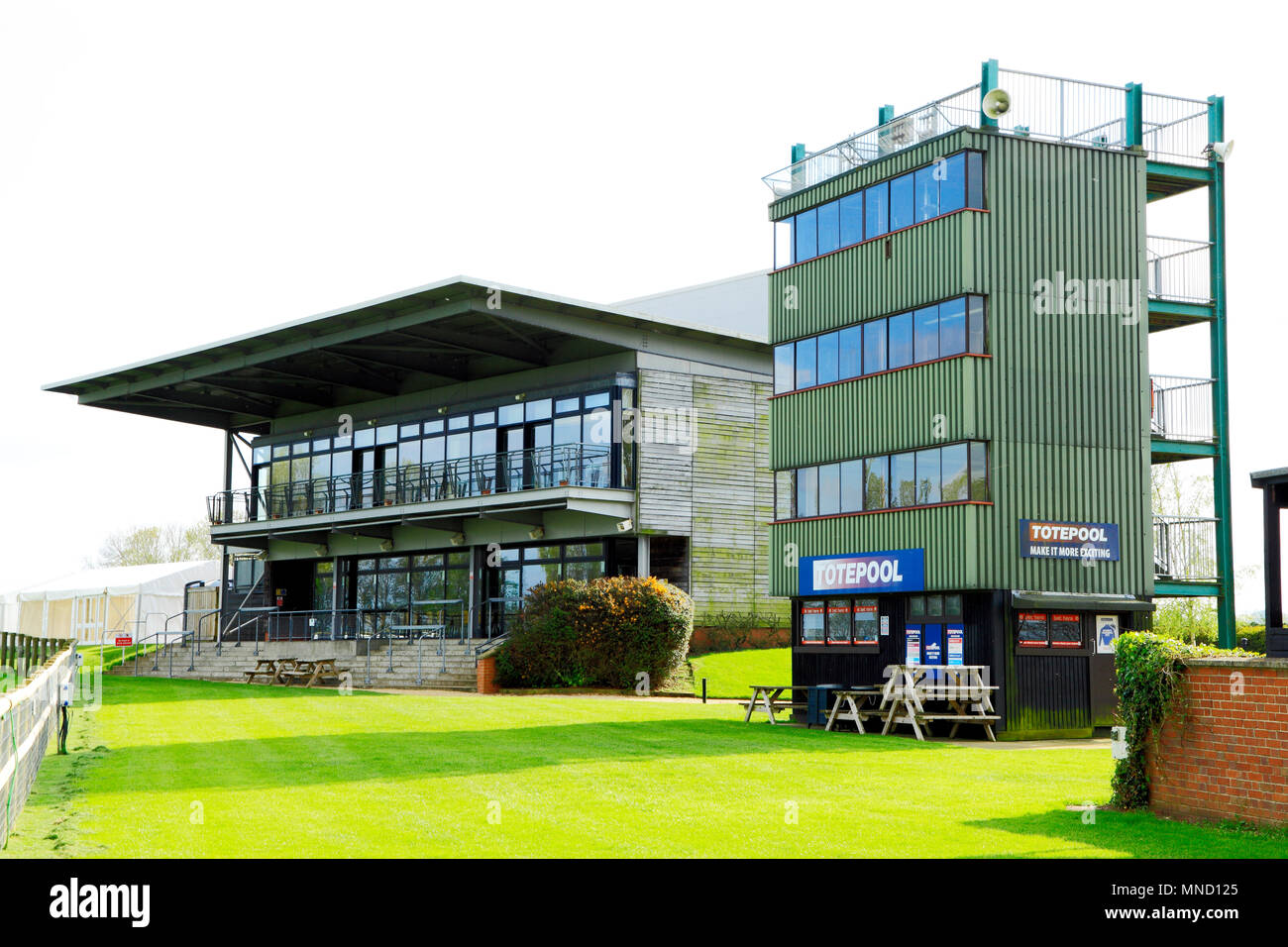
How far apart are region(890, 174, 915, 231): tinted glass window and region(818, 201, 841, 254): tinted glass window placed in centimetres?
136

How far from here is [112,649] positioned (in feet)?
145

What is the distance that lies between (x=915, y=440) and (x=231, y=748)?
1174cm

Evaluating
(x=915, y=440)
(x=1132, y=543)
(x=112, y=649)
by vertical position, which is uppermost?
(x=915, y=440)

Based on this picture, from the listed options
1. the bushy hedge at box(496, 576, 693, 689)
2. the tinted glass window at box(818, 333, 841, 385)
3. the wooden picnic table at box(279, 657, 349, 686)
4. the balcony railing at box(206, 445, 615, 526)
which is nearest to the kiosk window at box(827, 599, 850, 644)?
the tinted glass window at box(818, 333, 841, 385)

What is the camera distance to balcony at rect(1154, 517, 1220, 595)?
2447cm

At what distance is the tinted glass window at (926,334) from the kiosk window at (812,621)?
15.6ft

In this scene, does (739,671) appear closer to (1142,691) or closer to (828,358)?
(828,358)

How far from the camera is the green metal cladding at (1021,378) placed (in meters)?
21.4

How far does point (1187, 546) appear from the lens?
24672 mm

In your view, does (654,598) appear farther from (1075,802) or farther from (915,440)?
(1075,802)

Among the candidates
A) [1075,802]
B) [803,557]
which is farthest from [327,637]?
[1075,802]

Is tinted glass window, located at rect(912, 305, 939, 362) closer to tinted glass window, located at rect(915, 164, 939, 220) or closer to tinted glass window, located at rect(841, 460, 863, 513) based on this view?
tinted glass window, located at rect(915, 164, 939, 220)

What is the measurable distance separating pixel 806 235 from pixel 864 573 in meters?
6.35

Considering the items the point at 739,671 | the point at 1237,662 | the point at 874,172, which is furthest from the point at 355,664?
the point at 1237,662
